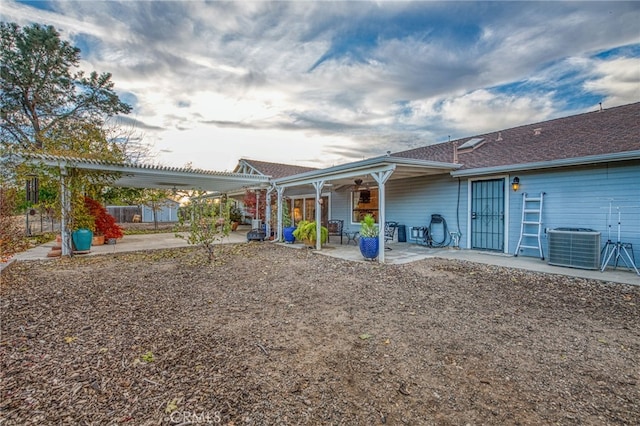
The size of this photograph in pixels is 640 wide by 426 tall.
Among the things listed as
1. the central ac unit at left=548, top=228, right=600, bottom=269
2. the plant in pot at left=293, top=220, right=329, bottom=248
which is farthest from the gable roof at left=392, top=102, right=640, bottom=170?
the plant in pot at left=293, top=220, right=329, bottom=248

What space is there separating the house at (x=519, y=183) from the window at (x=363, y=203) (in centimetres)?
9

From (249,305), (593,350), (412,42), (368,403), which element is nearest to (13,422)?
(368,403)

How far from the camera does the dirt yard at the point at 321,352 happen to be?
75.5 inches

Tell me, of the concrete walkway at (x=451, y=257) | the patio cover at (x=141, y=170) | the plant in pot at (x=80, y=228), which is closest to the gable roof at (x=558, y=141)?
the concrete walkway at (x=451, y=257)

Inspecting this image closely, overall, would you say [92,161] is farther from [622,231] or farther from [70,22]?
[622,231]

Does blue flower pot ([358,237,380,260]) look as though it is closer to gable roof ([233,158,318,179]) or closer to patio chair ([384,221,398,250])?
patio chair ([384,221,398,250])

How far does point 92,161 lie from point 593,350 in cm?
1065

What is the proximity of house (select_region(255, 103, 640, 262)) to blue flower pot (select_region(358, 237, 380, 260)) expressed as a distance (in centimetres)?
55

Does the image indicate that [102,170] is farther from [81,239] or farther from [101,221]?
[101,221]

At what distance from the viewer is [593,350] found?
272cm

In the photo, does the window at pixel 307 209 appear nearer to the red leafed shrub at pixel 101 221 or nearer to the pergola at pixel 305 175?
the pergola at pixel 305 175

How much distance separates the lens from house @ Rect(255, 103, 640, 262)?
604 cm

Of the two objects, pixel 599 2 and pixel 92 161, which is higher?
pixel 599 2

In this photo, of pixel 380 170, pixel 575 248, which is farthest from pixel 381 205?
pixel 575 248
